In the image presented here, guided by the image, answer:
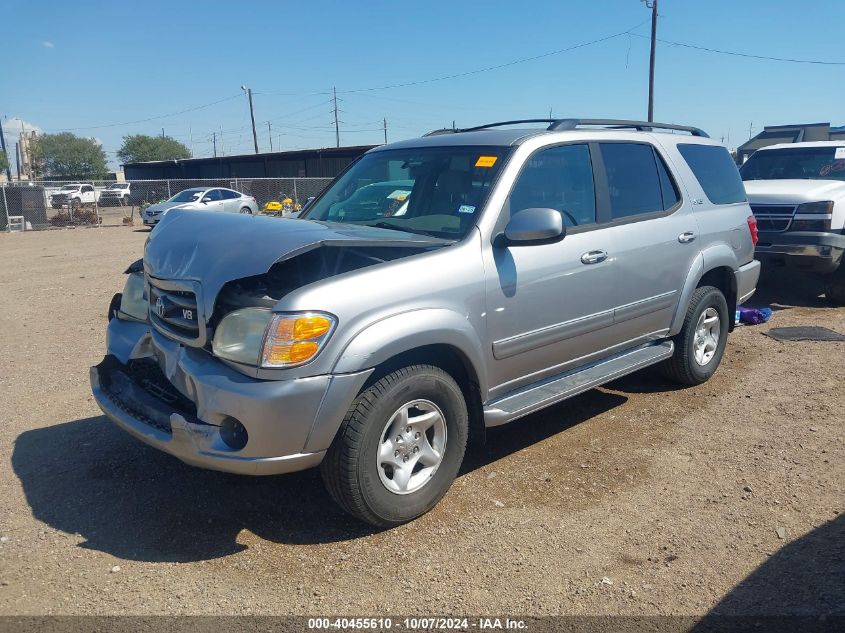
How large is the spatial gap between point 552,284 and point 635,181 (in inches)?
53.5

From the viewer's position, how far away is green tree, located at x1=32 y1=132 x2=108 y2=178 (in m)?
85.8

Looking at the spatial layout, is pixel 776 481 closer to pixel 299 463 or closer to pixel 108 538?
pixel 299 463

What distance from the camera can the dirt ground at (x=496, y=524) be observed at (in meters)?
3.01

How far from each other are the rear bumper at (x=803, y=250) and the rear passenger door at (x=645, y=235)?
3.89 m

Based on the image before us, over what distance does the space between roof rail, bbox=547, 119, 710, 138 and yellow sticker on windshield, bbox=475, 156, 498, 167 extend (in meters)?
0.64

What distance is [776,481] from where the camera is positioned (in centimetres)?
406

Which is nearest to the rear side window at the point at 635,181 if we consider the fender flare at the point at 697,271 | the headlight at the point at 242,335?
the fender flare at the point at 697,271

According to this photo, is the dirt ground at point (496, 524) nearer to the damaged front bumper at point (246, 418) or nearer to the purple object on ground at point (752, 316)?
the damaged front bumper at point (246, 418)

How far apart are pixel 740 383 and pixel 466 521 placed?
11.0 feet

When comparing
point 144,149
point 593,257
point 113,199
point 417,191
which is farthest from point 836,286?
point 144,149

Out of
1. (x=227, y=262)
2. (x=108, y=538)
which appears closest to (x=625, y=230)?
(x=227, y=262)

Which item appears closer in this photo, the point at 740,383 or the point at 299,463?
the point at 299,463

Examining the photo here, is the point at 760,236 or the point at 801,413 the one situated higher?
the point at 760,236

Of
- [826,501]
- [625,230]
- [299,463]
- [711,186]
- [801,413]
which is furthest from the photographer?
[711,186]
